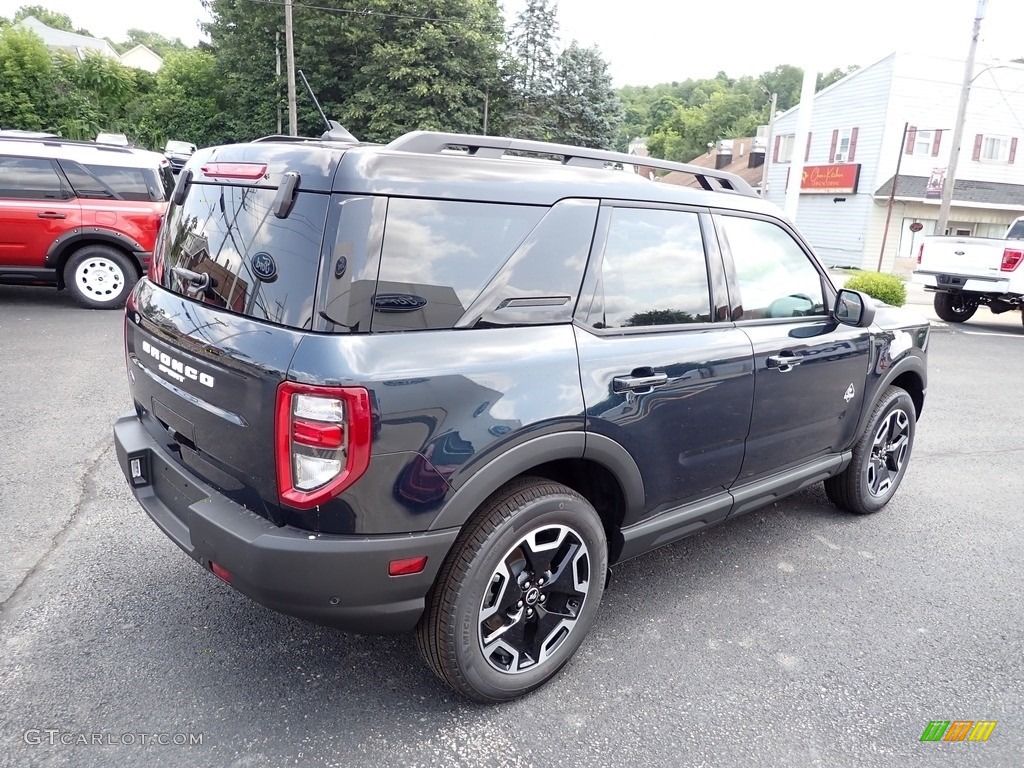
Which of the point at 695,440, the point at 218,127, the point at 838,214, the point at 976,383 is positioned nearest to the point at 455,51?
the point at 218,127

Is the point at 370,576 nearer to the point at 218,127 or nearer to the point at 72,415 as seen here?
the point at 72,415

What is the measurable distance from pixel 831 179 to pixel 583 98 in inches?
474

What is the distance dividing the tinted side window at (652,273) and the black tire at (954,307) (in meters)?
12.3

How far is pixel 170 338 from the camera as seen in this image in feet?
8.59

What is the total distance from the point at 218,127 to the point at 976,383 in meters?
36.2

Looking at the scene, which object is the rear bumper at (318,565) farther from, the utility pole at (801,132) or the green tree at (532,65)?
Result: the green tree at (532,65)

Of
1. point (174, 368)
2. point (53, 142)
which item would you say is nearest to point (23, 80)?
point (53, 142)

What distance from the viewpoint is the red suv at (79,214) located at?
878cm

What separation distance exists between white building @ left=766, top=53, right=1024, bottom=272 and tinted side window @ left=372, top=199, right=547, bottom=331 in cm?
3248

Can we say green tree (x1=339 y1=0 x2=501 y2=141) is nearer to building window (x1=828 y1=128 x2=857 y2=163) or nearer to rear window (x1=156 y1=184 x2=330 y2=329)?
building window (x1=828 y1=128 x2=857 y2=163)

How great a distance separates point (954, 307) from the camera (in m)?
13.5

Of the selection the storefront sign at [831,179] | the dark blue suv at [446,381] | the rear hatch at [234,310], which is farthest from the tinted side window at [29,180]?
the storefront sign at [831,179]

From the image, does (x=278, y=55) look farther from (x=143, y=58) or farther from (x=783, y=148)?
(x=143, y=58)

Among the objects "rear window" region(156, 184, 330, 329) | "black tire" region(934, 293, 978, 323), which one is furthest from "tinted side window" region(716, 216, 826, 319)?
"black tire" region(934, 293, 978, 323)
